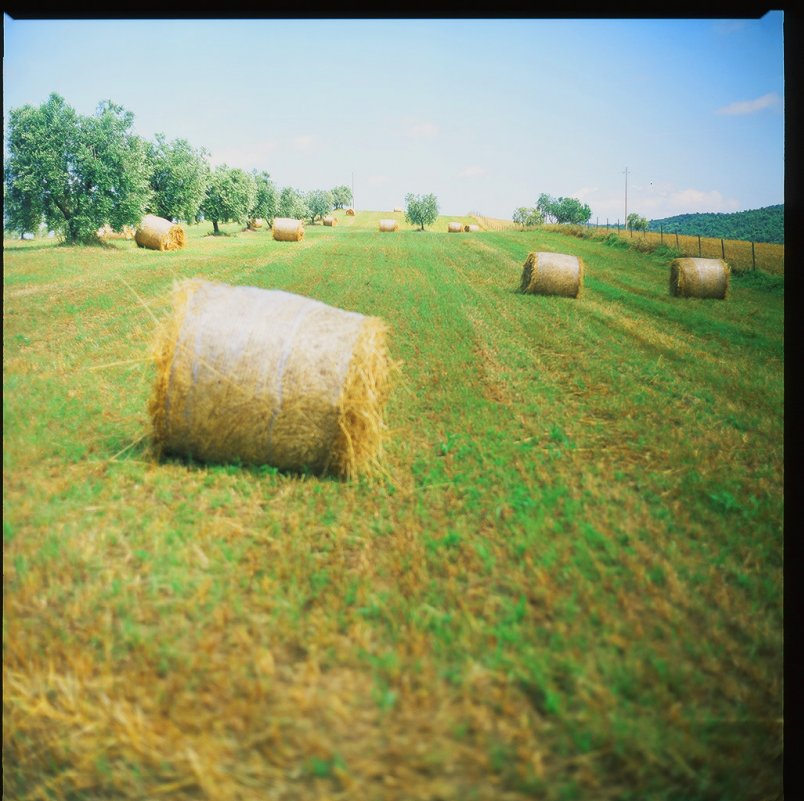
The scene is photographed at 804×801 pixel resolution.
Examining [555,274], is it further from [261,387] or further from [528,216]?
[261,387]

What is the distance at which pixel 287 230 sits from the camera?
8.59 m

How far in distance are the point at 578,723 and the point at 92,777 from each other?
181 centimetres

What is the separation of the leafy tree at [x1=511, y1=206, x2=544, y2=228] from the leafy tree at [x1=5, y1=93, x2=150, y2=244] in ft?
11.2

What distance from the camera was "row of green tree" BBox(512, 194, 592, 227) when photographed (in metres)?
4.78

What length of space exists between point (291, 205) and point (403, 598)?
464 centimetres

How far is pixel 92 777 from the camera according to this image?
2.02m

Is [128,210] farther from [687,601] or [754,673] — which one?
[754,673]

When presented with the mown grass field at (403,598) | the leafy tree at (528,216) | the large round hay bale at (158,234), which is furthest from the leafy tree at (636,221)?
the large round hay bale at (158,234)

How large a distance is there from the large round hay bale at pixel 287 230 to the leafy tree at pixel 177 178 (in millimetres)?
1226

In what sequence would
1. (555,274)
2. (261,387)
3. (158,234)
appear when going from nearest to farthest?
(261,387) < (158,234) < (555,274)

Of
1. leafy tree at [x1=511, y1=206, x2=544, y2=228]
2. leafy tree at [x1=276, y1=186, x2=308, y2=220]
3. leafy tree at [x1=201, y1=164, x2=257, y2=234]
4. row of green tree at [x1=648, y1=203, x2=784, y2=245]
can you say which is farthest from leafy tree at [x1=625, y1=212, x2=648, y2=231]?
leafy tree at [x1=201, y1=164, x2=257, y2=234]

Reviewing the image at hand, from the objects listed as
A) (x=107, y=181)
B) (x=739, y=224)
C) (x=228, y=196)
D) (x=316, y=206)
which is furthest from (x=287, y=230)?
(x=739, y=224)

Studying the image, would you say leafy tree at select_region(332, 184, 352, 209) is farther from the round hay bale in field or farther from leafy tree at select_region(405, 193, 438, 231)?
leafy tree at select_region(405, 193, 438, 231)

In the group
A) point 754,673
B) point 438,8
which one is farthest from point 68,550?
point 438,8
